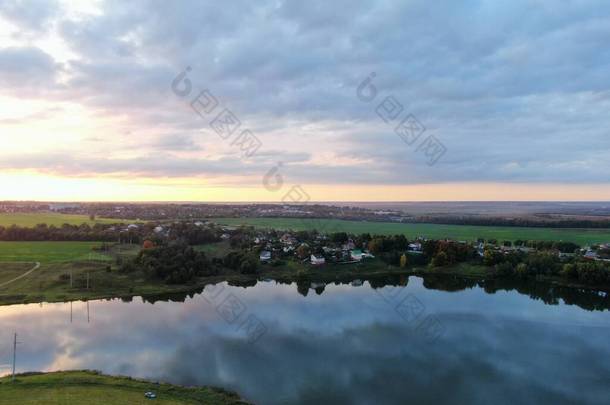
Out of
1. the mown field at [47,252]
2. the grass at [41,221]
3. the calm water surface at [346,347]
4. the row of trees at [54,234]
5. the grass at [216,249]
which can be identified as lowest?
the calm water surface at [346,347]

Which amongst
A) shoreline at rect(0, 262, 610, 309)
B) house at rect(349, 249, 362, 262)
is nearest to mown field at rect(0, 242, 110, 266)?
shoreline at rect(0, 262, 610, 309)

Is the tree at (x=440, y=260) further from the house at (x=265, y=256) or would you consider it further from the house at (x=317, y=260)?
the house at (x=265, y=256)

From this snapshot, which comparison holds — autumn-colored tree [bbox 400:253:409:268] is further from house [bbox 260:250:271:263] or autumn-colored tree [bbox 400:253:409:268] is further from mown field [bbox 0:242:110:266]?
mown field [bbox 0:242:110:266]

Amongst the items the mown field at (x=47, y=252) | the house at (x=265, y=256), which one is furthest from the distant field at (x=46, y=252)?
the house at (x=265, y=256)

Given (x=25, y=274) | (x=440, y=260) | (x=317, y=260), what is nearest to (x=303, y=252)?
(x=317, y=260)

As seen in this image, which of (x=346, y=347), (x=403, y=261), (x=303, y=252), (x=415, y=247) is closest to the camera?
(x=346, y=347)

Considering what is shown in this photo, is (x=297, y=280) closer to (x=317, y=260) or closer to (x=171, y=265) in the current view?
(x=317, y=260)

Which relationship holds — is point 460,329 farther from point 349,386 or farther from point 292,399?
point 292,399

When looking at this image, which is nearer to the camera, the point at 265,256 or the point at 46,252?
the point at 46,252
